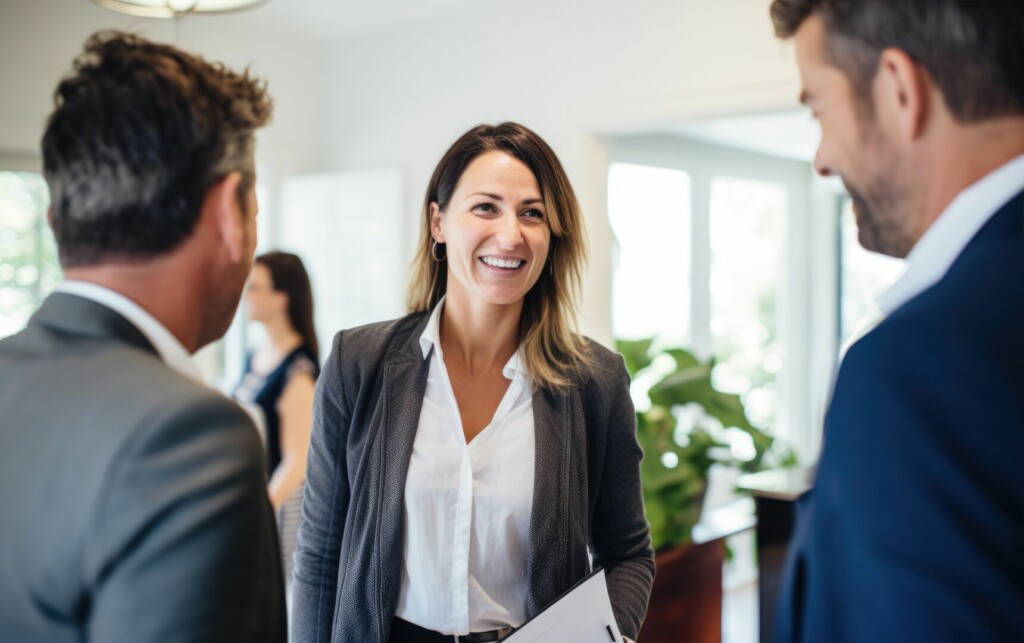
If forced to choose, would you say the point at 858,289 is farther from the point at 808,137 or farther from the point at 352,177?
the point at 352,177

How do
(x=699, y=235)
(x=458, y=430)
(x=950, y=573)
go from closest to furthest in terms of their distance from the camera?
(x=950, y=573)
(x=458, y=430)
(x=699, y=235)

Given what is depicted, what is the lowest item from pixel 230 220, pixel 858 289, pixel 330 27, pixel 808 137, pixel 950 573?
pixel 858 289

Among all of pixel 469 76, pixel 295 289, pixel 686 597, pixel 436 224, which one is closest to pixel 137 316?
pixel 436 224

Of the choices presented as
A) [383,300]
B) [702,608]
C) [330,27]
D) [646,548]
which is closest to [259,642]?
[646,548]

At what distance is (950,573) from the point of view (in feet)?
1.87

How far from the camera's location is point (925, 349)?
60 centimetres

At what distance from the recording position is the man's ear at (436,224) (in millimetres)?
1631

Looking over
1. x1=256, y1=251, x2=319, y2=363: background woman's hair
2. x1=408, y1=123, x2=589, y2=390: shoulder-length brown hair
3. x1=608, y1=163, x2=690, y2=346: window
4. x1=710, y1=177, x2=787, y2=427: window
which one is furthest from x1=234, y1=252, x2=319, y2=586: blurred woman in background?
x1=710, y1=177, x2=787, y2=427: window

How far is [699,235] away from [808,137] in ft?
3.08

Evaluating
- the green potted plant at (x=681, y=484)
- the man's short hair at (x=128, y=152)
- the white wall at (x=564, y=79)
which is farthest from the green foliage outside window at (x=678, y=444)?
the man's short hair at (x=128, y=152)

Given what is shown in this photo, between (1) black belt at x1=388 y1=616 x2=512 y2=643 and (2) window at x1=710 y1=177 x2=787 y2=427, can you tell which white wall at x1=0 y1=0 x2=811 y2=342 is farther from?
(2) window at x1=710 y1=177 x2=787 y2=427

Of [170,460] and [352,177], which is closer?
[170,460]

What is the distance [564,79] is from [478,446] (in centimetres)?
244

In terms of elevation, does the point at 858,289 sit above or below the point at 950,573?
below
